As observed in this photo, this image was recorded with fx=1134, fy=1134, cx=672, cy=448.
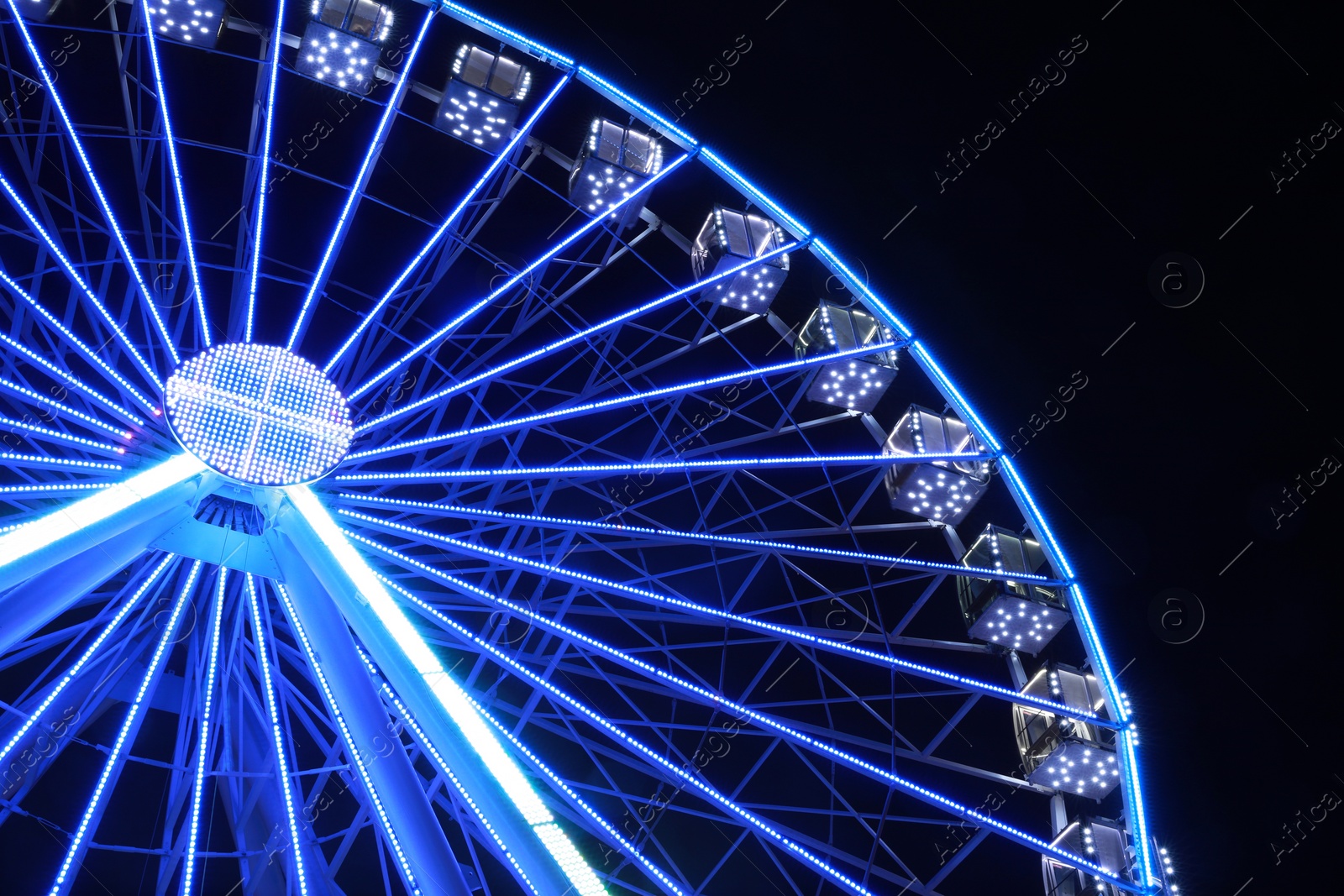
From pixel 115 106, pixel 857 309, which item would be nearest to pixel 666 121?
pixel 857 309

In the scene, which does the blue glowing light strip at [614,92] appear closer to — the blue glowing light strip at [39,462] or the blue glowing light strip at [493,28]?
the blue glowing light strip at [493,28]

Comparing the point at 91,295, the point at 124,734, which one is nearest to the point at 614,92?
the point at 91,295

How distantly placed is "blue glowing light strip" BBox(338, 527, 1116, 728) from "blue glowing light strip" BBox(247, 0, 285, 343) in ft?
6.20

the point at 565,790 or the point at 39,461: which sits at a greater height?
the point at 39,461

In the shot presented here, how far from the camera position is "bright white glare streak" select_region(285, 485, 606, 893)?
6.18 m

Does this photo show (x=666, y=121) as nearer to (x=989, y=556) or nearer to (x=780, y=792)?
(x=989, y=556)

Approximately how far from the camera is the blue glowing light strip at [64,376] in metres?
8.79

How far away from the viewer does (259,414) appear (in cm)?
963

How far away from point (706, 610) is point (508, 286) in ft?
11.9

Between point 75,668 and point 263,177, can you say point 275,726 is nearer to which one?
point 75,668

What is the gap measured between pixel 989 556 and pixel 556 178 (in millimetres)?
8380

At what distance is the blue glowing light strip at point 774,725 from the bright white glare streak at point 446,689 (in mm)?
1364

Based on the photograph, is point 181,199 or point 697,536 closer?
point 181,199

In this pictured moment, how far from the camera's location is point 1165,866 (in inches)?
433
